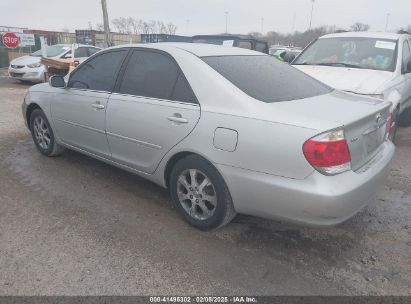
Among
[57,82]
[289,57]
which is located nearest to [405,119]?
[289,57]

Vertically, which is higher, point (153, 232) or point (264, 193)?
point (264, 193)

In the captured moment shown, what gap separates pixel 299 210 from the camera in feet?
8.38

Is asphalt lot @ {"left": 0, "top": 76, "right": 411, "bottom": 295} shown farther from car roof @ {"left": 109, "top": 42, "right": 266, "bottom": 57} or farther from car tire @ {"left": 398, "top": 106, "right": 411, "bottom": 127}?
car tire @ {"left": 398, "top": 106, "right": 411, "bottom": 127}

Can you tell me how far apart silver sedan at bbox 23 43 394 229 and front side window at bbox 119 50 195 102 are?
12 mm

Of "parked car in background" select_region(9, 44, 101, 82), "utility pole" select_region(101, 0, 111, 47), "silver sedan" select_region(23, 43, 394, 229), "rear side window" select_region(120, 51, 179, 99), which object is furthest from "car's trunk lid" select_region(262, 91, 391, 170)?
"utility pole" select_region(101, 0, 111, 47)

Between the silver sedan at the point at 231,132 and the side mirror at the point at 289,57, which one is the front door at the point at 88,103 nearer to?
the silver sedan at the point at 231,132

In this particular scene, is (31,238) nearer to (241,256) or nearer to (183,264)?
(183,264)

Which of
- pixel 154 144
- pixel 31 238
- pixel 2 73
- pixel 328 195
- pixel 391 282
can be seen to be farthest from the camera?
pixel 2 73

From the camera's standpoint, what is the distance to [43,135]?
4.95m

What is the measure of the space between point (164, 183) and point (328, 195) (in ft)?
5.22

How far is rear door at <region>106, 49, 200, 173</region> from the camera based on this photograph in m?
3.10

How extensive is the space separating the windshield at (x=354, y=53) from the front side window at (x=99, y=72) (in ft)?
11.4

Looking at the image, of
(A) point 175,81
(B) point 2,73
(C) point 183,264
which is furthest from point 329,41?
(B) point 2,73

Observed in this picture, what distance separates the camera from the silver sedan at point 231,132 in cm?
250
